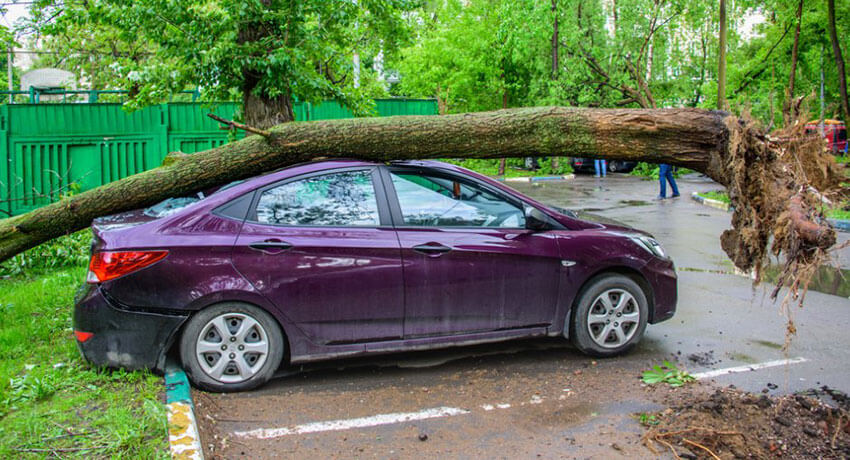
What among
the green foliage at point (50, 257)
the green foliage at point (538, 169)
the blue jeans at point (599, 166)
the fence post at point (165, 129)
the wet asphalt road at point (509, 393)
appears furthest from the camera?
the green foliage at point (538, 169)

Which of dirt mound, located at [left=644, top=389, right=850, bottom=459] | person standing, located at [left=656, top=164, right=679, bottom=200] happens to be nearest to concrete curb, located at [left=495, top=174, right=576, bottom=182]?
person standing, located at [left=656, top=164, right=679, bottom=200]

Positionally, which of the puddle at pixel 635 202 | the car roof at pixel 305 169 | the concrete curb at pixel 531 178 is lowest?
the puddle at pixel 635 202

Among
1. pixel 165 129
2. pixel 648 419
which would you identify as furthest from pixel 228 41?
pixel 165 129

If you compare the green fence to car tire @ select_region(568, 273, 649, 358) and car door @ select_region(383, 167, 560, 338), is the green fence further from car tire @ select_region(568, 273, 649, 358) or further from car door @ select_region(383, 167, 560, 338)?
car tire @ select_region(568, 273, 649, 358)

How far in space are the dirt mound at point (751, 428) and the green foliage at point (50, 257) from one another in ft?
26.9

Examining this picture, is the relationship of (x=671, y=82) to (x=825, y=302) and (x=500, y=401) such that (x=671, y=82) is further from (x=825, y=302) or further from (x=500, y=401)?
(x=500, y=401)

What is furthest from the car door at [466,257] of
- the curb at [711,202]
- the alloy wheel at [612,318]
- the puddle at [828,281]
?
the curb at [711,202]

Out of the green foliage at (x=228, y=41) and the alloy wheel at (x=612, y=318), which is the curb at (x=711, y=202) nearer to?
the green foliage at (x=228, y=41)

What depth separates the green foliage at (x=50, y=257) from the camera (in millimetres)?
8922

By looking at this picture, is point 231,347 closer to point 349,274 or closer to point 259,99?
point 349,274

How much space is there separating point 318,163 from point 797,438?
12.1 ft

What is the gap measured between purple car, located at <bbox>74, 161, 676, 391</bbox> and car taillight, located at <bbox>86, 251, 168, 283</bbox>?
0.01 metres

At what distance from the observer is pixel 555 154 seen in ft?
17.4

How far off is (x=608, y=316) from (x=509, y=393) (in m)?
1.17
